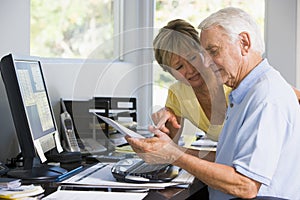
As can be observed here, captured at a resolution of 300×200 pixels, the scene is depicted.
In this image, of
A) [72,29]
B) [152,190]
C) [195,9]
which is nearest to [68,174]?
[152,190]

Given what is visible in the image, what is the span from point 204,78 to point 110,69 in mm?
1158

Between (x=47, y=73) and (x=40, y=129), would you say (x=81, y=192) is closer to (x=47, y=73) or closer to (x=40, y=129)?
(x=40, y=129)

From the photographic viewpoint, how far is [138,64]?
12.0 feet

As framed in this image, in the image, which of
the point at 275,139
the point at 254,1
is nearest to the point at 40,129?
the point at 275,139

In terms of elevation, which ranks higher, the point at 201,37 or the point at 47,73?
the point at 201,37

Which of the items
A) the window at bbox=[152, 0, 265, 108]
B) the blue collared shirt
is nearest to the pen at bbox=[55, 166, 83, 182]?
the blue collared shirt

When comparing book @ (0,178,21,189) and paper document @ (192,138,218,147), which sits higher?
book @ (0,178,21,189)

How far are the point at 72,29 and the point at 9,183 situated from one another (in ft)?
5.77

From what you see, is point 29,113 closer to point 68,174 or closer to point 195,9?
point 68,174

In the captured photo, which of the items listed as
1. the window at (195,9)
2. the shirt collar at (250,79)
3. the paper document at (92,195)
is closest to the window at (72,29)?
the window at (195,9)

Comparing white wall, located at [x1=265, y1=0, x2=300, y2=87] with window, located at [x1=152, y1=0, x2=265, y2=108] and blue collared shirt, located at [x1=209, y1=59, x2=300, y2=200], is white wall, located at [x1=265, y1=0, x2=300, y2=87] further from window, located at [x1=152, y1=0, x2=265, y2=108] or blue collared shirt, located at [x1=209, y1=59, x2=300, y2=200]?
blue collared shirt, located at [x1=209, y1=59, x2=300, y2=200]

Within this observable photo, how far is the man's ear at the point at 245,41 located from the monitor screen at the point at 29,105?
31.6 inches

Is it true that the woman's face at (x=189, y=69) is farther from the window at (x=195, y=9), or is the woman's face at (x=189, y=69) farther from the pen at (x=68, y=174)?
the window at (x=195, y=9)

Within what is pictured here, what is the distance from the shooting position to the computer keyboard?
1.95 meters
